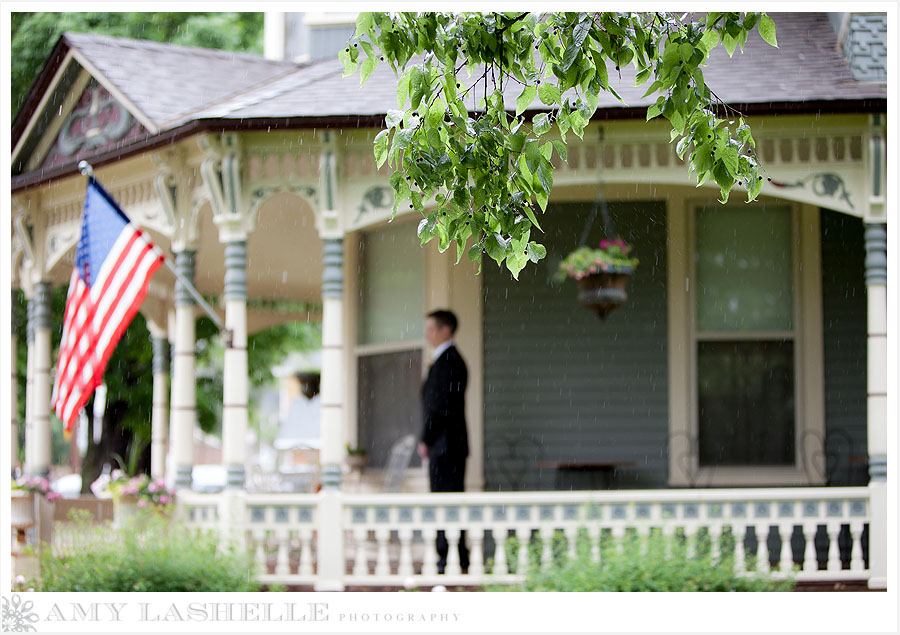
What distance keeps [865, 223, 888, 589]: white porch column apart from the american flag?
5.06 meters

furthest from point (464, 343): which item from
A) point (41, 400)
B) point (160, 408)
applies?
point (160, 408)

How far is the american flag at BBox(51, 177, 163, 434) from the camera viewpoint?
25.5 ft

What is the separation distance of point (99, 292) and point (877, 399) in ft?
18.3

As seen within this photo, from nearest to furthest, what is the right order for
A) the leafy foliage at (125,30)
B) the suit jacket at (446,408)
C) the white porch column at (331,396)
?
the white porch column at (331,396) < the suit jacket at (446,408) < the leafy foliage at (125,30)

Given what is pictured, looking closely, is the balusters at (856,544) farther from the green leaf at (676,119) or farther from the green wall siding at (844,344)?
the green leaf at (676,119)

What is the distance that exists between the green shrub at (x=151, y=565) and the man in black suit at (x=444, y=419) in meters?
1.56

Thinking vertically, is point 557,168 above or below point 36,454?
above

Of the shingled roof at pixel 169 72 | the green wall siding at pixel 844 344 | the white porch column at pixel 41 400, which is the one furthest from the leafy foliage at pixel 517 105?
the white porch column at pixel 41 400

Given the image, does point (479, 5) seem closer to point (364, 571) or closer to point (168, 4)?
point (364, 571)

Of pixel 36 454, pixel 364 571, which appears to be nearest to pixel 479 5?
pixel 364 571

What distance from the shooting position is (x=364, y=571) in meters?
8.03

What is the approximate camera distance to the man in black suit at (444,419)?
8.39 meters

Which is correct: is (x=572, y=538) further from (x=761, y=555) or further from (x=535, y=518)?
(x=761, y=555)

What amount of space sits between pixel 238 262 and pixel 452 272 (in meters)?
2.11
